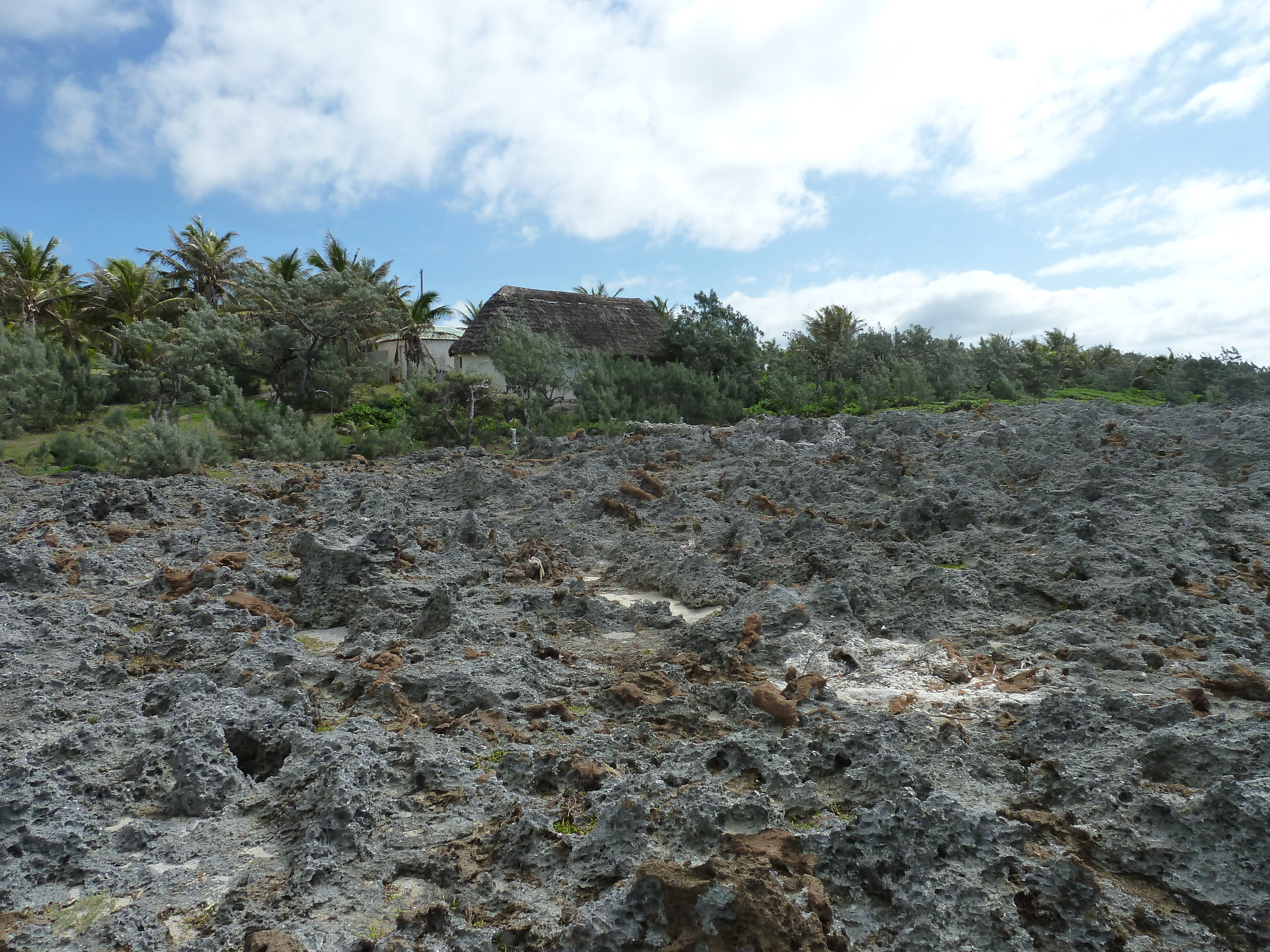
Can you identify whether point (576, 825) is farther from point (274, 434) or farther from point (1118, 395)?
point (1118, 395)

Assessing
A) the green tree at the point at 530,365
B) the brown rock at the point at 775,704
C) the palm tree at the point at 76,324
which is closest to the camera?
the brown rock at the point at 775,704

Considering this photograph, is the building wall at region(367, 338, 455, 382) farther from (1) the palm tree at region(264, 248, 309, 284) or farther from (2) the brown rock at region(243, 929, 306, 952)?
(2) the brown rock at region(243, 929, 306, 952)

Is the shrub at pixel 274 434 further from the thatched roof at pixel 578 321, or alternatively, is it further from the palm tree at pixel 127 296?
the palm tree at pixel 127 296

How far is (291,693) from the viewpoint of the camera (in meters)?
3.37

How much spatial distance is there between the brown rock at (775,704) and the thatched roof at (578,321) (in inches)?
777

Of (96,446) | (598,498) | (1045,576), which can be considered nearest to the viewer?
(1045,576)

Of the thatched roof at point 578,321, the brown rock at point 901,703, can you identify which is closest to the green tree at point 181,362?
the thatched roof at point 578,321

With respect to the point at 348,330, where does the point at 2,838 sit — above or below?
below

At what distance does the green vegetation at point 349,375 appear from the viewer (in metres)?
15.4

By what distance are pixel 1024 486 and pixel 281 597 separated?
5781mm

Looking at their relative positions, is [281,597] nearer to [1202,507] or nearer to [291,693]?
[291,693]

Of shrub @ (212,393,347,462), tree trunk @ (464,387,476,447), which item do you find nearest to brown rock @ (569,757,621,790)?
shrub @ (212,393,347,462)

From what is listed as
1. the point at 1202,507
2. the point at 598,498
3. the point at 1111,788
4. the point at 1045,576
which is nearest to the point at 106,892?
the point at 1111,788

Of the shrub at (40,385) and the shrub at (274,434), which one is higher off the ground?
the shrub at (40,385)
